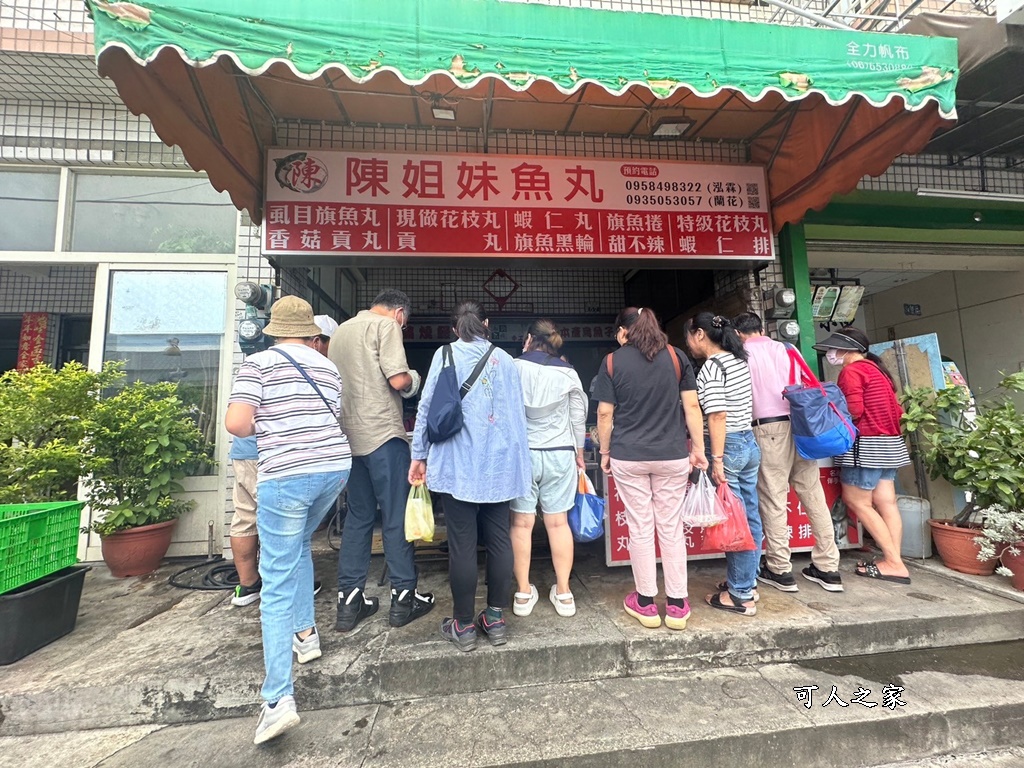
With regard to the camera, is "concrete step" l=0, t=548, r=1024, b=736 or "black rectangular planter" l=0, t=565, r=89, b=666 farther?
"black rectangular planter" l=0, t=565, r=89, b=666

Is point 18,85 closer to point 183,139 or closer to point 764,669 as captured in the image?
point 183,139

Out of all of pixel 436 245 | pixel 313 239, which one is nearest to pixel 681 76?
pixel 436 245

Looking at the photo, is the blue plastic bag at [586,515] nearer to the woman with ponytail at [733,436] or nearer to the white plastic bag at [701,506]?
the white plastic bag at [701,506]

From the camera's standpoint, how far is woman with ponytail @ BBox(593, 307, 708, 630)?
103 inches

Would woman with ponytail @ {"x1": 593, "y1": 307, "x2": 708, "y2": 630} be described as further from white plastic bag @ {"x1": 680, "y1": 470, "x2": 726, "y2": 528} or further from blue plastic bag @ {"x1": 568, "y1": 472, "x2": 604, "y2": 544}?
blue plastic bag @ {"x1": 568, "y1": 472, "x2": 604, "y2": 544}

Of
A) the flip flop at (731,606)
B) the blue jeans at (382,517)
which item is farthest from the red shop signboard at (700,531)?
the blue jeans at (382,517)

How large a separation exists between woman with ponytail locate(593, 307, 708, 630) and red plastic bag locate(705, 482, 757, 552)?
20 cm

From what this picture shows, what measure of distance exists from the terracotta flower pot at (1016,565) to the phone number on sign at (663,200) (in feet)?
11.4

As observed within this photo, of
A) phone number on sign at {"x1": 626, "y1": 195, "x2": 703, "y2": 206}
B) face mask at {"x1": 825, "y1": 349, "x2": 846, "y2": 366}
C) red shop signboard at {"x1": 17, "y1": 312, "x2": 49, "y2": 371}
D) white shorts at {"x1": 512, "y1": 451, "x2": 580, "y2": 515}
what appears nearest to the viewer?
white shorts at {"x1": 512, "y1": 451, "x2": 580, "y2": 515}

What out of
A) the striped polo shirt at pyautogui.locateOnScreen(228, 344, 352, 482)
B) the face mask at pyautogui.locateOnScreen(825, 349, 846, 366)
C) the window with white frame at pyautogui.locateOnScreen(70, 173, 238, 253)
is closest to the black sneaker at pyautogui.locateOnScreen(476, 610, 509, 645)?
the striped polo shirt at pyautogui.locateOnScreen(228, 344, 352, 482)

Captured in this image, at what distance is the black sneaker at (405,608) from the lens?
104 inches

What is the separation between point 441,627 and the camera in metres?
2.62

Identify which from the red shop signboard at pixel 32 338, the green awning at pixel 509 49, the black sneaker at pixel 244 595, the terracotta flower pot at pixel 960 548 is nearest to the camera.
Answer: the green awning at pixel 509 49

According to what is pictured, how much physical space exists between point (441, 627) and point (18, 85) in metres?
5.76
